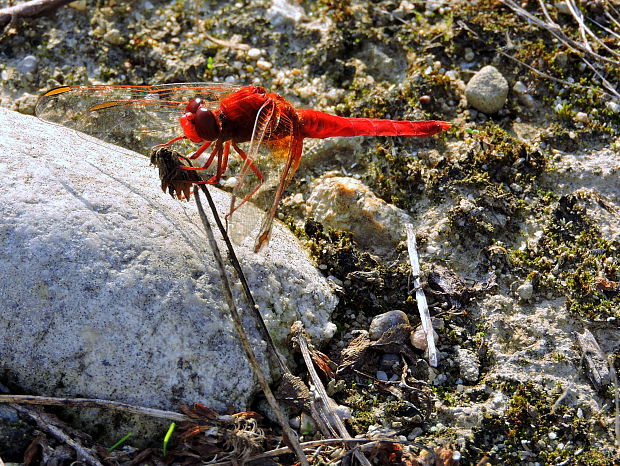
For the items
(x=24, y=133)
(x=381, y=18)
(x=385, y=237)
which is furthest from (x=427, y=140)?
(x=24, y=133)

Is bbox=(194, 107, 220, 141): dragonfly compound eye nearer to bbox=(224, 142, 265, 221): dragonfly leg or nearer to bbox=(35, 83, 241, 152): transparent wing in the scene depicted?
bbox=(224, 142, 265, 221): dragonfly leg

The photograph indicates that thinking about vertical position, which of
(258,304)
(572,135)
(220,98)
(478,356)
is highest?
(220,98)

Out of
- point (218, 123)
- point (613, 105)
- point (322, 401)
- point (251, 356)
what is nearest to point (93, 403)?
point (251, 356)

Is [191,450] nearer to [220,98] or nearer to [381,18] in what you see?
[220,98]

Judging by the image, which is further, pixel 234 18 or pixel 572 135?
pixel 234 18

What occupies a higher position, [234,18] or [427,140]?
[234,18]

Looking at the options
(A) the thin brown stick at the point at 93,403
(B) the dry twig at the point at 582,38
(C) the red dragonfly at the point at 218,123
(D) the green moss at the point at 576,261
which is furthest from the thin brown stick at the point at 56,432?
(B) the dry twig at the point at 582,38

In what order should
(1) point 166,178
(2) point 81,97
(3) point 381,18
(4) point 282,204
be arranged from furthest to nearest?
(3) point 381,18
(4) point 282,204
(2) point 81,97
(1) point 166,178

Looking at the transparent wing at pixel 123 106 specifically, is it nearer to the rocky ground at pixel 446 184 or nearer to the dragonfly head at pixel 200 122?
the dragonfly head at pixel 200 122
